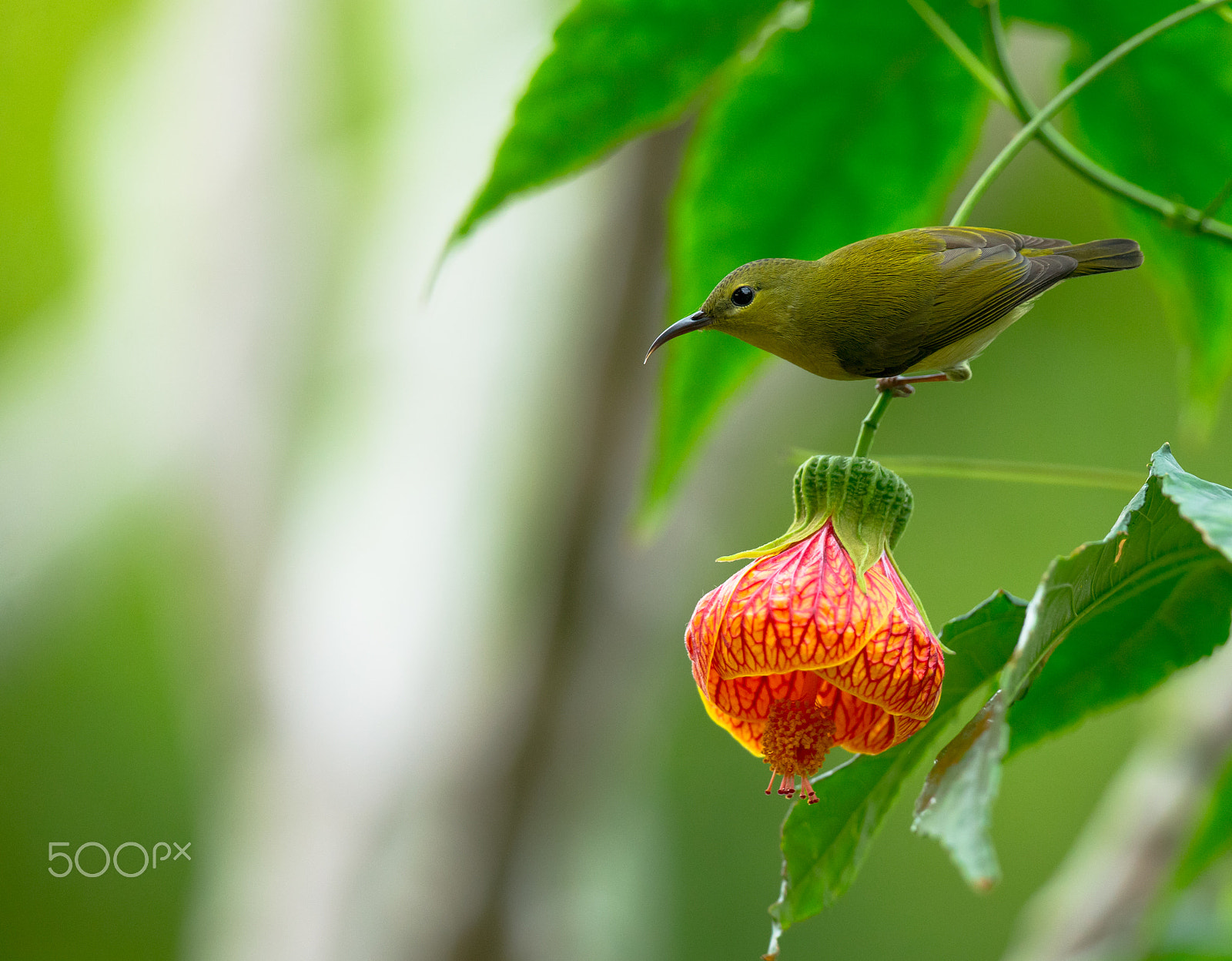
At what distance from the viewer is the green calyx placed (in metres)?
0.60

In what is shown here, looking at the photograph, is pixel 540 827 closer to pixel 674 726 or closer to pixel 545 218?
pixel 545 218

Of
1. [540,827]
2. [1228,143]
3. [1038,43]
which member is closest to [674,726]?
[540,827]

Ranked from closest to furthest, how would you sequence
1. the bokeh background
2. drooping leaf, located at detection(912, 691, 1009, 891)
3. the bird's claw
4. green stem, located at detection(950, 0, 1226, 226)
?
1. drooping leaf, located at detection(912, 691, 1009, 891)
2. green stem, located at detection(950, 0, 1226, 226)
3. the bird's claw
4. the bokeh background

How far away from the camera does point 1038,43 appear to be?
5.90 feet

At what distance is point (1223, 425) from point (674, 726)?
327 centimetres

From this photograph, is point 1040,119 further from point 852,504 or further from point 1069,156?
point 852,504

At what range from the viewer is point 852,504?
23.6 inches

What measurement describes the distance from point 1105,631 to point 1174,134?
0.35 metres

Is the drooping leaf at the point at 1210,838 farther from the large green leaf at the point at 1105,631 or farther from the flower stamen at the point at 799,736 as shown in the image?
the flower stamen at the point at 799,736

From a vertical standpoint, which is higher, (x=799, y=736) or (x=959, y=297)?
(x=959, y=297)

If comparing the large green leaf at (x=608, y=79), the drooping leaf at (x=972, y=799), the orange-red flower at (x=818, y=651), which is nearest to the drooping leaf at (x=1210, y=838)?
the orange-red flower at (x=818, y=651)

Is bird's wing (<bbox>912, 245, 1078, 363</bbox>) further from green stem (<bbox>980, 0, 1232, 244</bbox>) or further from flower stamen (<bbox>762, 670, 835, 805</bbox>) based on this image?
flower stamen (<bbox>762, 670, 835, 805</bbox>)

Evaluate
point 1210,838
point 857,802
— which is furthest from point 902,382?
point 1210,838

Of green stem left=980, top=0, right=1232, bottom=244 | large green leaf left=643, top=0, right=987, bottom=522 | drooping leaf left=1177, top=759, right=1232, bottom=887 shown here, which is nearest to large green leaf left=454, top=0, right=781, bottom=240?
large green leaf left=643, top=0, right=987, bottom=522
